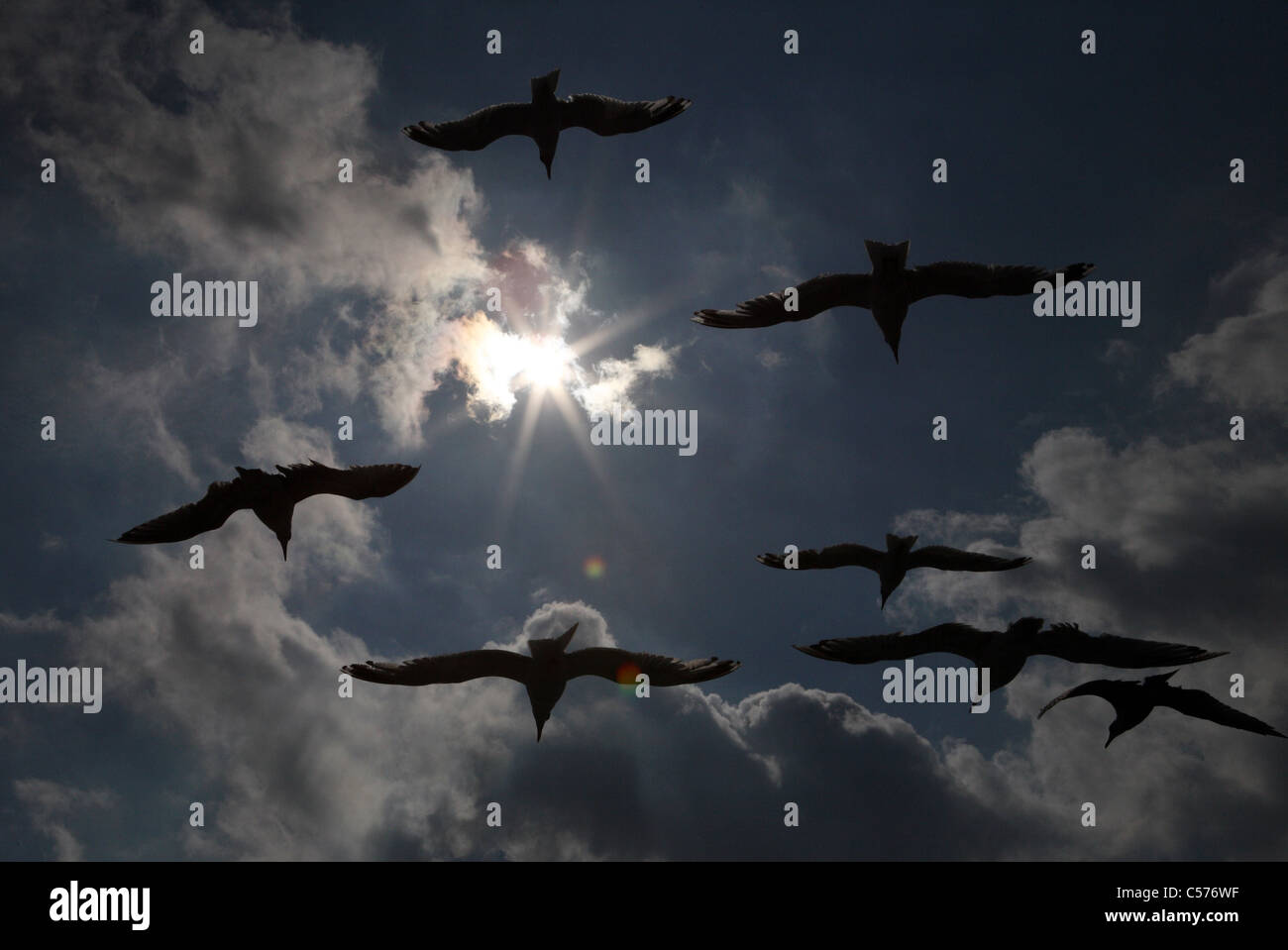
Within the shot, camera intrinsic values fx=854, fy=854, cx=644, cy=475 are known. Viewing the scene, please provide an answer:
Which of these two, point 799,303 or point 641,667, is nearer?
point 641,667

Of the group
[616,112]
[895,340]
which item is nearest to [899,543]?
[895,340]

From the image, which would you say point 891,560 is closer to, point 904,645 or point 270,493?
point 904,645

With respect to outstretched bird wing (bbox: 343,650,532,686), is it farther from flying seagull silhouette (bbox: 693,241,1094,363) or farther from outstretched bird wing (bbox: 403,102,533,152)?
outstretched bird wing (bbox: 403,102,533,152)

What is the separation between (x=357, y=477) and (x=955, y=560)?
17810 millimetres

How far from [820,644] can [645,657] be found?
5.37 metres

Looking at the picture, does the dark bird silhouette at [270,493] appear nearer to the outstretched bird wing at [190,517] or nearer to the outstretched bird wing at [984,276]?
the outstretched bird wing at [190,517]

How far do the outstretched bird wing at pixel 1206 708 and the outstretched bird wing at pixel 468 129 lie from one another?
82.9 ft

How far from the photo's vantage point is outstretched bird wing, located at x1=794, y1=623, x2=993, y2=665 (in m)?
24.9

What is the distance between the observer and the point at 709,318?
2544cm

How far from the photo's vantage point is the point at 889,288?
2417cm

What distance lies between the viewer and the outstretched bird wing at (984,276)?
23.9m

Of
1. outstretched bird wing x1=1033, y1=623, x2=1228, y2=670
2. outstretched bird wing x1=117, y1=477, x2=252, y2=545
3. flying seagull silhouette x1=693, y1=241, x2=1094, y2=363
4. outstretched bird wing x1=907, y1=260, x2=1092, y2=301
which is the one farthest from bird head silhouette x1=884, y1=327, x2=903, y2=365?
outstretched bird wing x1=117, y1=477, x2=252, y2=545

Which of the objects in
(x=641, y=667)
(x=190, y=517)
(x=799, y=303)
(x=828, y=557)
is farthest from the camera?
(x=828, y=557)
